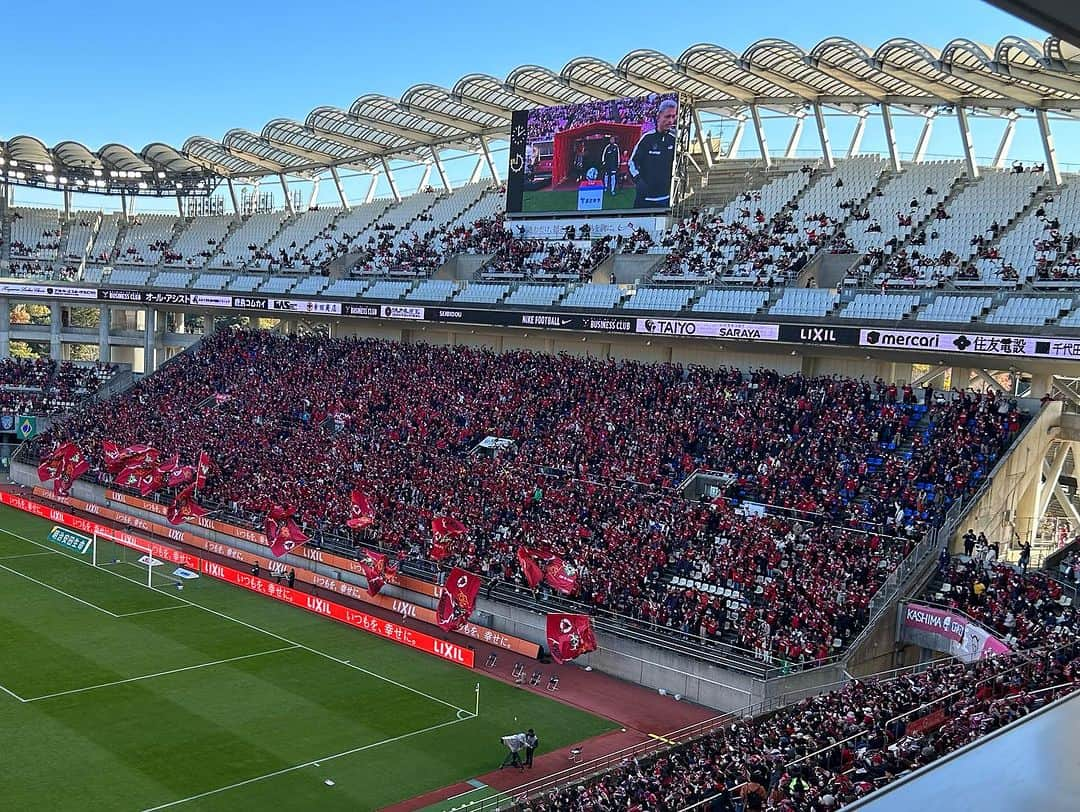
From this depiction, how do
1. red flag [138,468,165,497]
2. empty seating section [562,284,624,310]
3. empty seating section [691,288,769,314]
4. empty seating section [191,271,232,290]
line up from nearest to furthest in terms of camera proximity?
1. empty seating section [691,288,769,314]
2. red flag [138,468,165,497]
3. empty seating section [562,284,624,310]
4. empty seating section [191,271,232,290]

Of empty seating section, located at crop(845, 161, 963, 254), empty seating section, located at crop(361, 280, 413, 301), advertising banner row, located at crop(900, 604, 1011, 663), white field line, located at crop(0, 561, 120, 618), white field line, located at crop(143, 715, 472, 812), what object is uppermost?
empty seating section, located at crop(845, 161, 963, 254)

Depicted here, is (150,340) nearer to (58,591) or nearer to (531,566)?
(58,591)

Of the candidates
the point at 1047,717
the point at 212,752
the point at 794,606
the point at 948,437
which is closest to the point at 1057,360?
the point at 948,437

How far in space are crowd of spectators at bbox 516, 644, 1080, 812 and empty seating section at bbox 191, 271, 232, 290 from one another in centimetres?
4917

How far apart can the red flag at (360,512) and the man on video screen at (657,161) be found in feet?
67.8

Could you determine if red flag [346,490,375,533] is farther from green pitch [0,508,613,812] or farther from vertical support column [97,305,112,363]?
vertical support column [97,305,112,363]

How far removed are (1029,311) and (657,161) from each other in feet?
65.6

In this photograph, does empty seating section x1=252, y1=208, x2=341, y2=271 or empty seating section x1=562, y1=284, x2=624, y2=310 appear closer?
empty seating section x1=562, y1=284, x2=624, y2=310

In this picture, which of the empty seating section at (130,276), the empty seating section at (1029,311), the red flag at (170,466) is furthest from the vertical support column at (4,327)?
the empty seating section at (1029,311)

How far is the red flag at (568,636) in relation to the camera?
2677 centimetres

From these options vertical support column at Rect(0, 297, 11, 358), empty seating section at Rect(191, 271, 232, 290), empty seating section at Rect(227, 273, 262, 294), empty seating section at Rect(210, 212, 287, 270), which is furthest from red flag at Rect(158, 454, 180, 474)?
vertical support column at Rect(0, 297, 11, 358)

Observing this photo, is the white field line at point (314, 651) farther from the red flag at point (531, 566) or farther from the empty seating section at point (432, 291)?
the empty seating section at point (432, 291)

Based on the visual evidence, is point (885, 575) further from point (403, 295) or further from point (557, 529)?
point (403, 295)

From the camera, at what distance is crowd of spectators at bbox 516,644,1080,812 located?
15062mm
